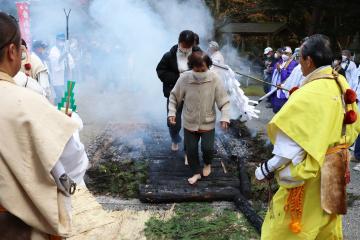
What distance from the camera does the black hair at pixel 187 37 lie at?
5855mm

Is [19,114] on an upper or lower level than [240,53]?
upper

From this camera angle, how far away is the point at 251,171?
6.10 m

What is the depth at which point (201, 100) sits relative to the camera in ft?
17.3

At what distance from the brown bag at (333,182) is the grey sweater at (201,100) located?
2595 millimetres

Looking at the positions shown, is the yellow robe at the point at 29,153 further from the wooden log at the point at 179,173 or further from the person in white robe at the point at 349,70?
the person in white robe at the point at 349,70

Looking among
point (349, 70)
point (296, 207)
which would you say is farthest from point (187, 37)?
point (349, 70)

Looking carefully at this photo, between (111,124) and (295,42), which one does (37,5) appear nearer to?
(111,124)

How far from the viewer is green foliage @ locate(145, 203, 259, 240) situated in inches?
163

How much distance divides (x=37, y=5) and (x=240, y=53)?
38.4 ft

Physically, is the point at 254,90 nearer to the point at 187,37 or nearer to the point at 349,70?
the point at 349,70

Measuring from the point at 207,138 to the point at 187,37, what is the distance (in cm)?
156

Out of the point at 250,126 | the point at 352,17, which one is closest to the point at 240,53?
the point at 352,17

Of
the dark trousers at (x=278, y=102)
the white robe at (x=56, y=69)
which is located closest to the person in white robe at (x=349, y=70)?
the dark trousers at (x=278, y=102)

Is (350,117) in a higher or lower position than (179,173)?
higher
